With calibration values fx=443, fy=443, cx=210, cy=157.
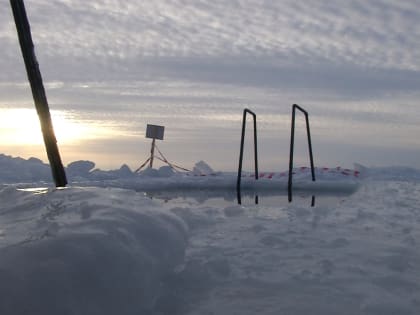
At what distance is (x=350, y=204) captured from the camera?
7.41 meters

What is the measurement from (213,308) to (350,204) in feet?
17.1

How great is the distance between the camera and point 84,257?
283 cm

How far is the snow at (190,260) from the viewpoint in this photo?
2627 mm

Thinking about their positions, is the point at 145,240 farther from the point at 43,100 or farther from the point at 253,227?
the point at 43,100

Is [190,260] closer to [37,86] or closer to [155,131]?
[37,86]

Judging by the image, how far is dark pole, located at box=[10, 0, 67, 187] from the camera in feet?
22.7

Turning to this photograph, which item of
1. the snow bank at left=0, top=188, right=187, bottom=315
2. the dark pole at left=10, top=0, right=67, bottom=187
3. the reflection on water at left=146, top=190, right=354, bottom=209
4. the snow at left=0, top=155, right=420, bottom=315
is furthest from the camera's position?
the reflection on water at left=146, top=190, right=354, bottom=209

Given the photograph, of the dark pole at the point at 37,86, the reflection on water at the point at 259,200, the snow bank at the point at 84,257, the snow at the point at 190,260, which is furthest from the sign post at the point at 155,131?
the snow bank at the point at 84,257

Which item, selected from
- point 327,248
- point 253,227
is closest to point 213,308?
point 327,248

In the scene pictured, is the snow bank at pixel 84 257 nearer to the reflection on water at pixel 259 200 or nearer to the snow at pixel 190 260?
the snow at pixel 190 260

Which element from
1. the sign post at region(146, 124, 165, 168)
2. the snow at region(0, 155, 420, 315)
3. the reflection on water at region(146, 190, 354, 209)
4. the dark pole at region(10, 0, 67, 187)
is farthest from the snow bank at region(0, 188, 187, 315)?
the sign post at region(146, 124, 165, 168)

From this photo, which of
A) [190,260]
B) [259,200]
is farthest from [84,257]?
[259,200]

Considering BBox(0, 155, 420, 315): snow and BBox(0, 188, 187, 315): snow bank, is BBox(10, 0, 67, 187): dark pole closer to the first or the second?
BBox(0, 155, 420, 315): snow

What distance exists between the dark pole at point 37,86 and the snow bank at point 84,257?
9.77 ft
